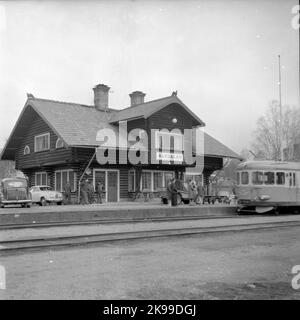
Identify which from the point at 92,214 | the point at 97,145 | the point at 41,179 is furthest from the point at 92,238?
the point at 41,179

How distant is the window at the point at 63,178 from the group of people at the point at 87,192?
0.76m

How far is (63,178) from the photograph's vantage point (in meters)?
30.2

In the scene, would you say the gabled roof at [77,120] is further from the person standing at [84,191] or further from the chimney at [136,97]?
the chimney at [136,97]

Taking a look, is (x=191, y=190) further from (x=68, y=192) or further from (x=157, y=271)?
(x=157, y=271)

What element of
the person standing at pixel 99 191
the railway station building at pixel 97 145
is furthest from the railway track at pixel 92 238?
the railway station building at pixel 97 145

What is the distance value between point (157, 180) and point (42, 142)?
8.50 metres

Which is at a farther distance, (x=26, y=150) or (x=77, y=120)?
(x=26, y=150)

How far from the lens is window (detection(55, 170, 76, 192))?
2892cm

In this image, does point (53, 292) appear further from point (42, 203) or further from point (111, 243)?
point (42, 203)

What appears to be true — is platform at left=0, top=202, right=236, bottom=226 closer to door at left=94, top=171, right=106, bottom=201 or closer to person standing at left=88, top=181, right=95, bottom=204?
person standing at left=88, top=181, right=95, bottom=204

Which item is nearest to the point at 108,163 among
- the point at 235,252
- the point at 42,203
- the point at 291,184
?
the point at 42,203

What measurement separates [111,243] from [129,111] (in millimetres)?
22041

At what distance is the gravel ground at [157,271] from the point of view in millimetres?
5844
